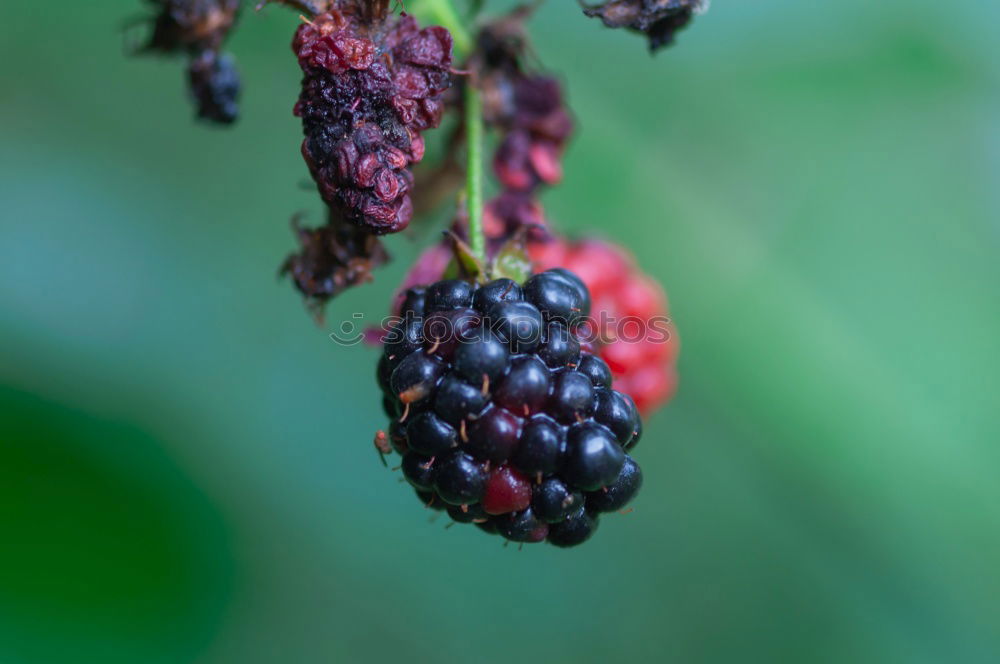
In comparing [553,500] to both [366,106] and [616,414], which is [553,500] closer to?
[616,414]

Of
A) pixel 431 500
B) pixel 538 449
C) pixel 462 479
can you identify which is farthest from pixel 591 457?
pixel 431 500

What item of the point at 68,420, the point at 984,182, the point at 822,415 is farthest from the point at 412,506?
the point at 984,182

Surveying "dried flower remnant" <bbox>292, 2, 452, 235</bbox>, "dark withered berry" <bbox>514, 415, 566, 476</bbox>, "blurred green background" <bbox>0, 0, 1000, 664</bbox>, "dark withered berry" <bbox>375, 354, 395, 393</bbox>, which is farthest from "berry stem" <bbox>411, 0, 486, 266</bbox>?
"blurred green background" <bbox>0, 0, 1000, 664</bbox>

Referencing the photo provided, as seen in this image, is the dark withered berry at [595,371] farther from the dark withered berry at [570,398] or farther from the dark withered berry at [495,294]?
the dark withered berry at [495,294]

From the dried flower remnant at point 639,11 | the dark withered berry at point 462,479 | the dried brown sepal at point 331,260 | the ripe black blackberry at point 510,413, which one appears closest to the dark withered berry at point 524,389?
the ripe black blackberry at point 510,413

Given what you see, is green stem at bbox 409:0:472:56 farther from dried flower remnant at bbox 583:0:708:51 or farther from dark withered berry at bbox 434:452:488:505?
dark withered berry at bbox 434:452:488:505

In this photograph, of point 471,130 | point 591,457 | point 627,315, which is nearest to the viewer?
Result: point 591,457
